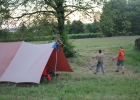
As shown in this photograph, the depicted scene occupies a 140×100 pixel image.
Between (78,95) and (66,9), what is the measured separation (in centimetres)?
880

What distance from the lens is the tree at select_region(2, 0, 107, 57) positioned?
12870 mm

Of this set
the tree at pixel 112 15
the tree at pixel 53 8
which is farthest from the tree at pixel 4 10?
the tree at pixel 112 15

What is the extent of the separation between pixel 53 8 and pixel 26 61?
660 cm

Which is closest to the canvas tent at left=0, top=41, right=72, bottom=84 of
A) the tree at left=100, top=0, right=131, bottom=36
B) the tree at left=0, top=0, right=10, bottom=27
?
the tree at left=0, top=0, right=10, bottom=27

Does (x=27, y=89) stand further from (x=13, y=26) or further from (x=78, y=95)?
(x=13, y=26)

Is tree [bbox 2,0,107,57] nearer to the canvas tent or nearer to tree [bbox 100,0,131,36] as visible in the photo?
tree [bbox 100,0,131,36]

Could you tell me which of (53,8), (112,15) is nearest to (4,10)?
(53,8)

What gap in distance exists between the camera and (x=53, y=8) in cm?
1402

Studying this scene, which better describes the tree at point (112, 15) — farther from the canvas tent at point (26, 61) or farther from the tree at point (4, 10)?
the tree at point (4, 10)

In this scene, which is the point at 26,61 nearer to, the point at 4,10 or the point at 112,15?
the point at 4,10

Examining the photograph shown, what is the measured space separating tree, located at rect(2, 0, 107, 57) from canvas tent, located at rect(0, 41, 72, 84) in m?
4.28

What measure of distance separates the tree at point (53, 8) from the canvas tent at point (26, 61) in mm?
4282

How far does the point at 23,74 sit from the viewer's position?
7.77 m

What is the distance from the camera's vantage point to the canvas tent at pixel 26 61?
7.73 m
